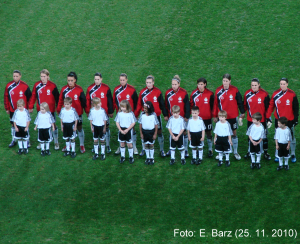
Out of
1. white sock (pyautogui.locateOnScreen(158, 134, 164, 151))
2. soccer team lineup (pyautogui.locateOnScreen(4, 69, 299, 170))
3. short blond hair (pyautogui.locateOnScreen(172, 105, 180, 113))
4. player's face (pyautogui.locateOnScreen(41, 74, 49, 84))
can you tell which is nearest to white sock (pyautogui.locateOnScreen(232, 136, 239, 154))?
soccer team lineup (pyautogui.locateOnScreen(4, 69, 299, 170))

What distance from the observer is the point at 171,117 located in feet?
39.6

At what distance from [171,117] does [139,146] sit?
1878 mm

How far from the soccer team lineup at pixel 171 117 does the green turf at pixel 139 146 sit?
1.35 feet

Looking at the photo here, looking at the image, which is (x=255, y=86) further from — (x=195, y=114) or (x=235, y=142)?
(x=195, y=114)

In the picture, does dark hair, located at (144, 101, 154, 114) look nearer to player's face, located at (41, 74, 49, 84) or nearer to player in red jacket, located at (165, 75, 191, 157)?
player in red jacket, located at (165, 75, 191, 157)

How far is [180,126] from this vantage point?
12.0m

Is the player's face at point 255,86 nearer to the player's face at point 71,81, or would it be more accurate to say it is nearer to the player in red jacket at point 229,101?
the player in red jacket at point 229,101

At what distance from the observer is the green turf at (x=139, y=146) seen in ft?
33.1

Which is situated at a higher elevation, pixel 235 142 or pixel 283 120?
pixel 283 120

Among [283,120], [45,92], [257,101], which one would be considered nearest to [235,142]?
[257,101]

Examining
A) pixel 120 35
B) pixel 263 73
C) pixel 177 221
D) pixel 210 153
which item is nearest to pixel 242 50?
pixel 263 73

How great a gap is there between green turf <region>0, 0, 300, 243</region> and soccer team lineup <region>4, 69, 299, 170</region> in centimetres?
41

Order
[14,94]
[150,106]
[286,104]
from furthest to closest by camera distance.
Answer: [14,94], [150,106], [286,104]

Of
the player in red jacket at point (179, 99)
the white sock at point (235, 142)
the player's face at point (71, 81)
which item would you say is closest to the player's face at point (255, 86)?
the white sock at point (235, 142)
